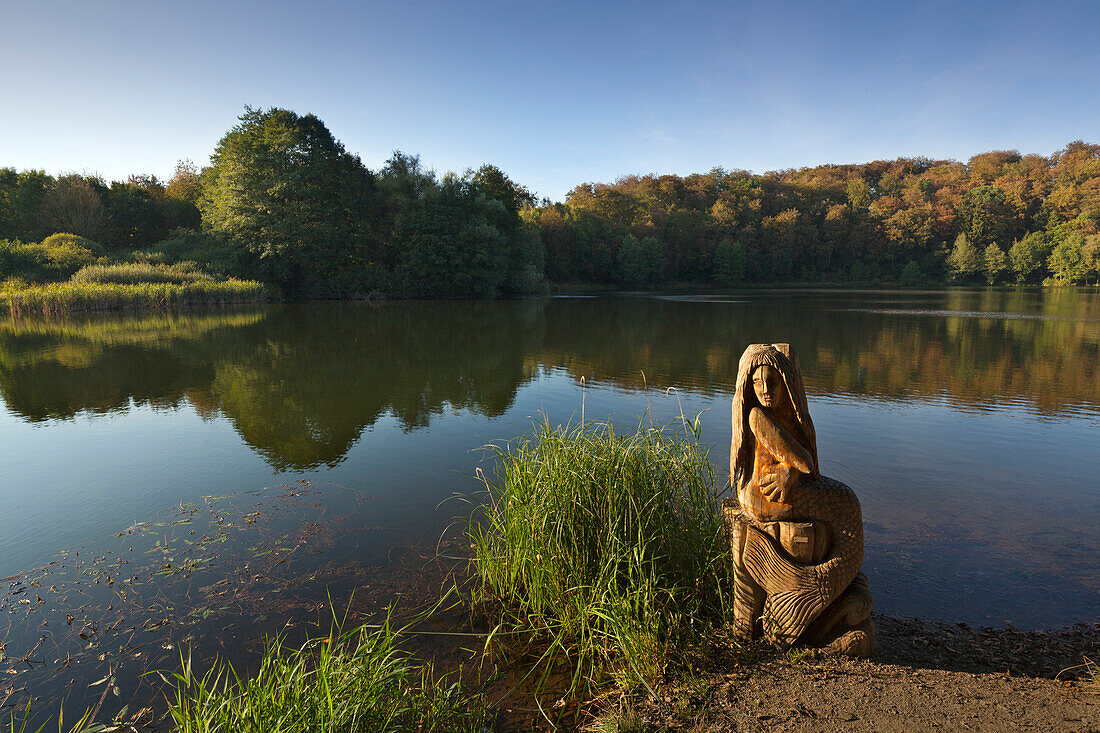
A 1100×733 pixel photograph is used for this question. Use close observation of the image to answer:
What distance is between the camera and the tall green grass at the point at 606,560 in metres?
3.07

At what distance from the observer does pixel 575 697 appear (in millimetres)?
2900

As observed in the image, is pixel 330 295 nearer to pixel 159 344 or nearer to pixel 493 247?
pixel 493 247

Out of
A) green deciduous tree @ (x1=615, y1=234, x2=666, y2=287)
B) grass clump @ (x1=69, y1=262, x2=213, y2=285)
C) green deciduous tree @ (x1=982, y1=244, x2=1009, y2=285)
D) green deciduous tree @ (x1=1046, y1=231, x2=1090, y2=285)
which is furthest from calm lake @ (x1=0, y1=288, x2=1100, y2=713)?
green deciduous tree @ (x1=982, y1=244, x2=1009, y2=285)

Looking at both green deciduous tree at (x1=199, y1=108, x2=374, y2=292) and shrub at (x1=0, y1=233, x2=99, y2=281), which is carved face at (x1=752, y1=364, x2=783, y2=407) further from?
shrub at (x1=0, y1=233, x2=99, y2=281)

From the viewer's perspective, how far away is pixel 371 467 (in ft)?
21.4

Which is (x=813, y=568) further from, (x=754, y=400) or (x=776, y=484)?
(x=754, y=400)

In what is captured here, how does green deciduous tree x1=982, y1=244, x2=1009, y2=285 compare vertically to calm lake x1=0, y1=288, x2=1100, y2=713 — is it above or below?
above

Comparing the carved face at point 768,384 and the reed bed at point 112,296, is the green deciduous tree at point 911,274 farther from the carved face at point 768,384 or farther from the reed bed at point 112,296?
the carved face at point 768,384

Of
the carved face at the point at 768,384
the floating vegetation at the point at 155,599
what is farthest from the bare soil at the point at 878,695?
the floating vegetation at the point at 155,599

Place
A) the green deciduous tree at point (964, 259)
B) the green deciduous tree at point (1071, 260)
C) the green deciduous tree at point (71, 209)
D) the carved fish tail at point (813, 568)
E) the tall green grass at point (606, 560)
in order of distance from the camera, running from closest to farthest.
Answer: the carved fish tail at point (813, 568) → the tall green grass at point (606, 560) → the green deciduous tree at point (71, 209) → the green deciduous tree at point (1071, 260) → the green deciduous tree at point (964, 259)

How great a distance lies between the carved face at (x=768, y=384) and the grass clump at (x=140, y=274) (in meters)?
37.0

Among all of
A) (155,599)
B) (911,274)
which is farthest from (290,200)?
(911,274)

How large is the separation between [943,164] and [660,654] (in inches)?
4550

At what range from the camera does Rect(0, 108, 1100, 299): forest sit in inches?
1464
